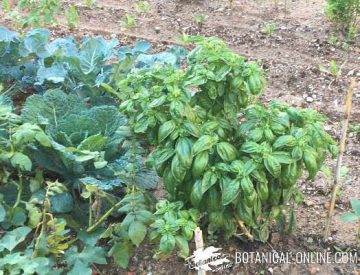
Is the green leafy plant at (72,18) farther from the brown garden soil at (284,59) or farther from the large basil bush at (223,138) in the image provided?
the large basil bush at (223,138)

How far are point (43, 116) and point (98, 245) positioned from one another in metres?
0.89

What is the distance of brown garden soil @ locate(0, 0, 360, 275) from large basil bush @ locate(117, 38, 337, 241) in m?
0.43

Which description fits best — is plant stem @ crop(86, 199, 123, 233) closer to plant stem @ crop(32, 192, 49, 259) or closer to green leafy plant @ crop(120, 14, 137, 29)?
plant stem @ crop(32, 192, 49, 259)

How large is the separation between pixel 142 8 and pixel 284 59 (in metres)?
1.62

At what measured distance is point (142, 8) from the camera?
19.0ft

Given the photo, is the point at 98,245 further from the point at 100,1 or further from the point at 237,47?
the point at 100,1

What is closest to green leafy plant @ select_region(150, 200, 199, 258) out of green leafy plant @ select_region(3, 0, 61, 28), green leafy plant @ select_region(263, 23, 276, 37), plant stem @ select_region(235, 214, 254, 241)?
plant stem @ select_region(235, 214, 254, 241)

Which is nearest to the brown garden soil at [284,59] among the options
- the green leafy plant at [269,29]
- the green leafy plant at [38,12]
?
the green leafy plant at [269,29]

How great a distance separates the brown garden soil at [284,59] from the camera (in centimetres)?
311

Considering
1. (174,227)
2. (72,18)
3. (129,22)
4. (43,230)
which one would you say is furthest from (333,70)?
(43,230)

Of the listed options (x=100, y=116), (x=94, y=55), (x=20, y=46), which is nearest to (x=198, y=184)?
(x=100, y=116)

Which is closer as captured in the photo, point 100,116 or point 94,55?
point 100,116

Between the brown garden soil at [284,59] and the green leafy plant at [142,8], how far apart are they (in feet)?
0.22

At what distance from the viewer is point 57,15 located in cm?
581
